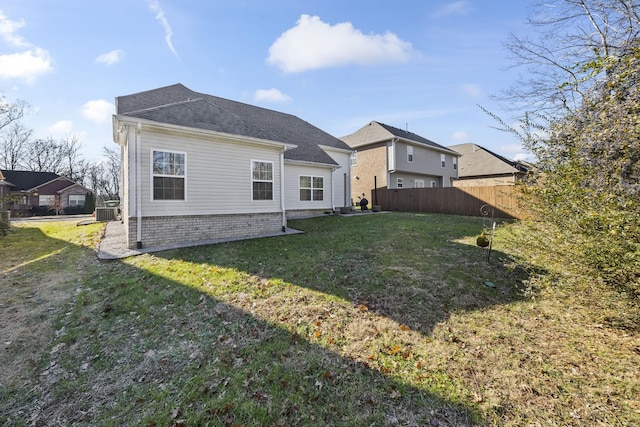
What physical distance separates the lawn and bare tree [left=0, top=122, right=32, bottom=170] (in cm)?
5019

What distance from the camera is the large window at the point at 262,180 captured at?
33.1 feet

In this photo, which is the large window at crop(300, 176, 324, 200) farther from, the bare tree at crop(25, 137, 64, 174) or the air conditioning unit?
the bare tree at crop(25, 137, 64, 174)

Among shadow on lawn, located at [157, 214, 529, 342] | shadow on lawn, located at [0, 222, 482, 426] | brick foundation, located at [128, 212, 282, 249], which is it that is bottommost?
shadow on lawn, located at [0, 222, 482, 426]

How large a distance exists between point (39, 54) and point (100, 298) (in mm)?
10971

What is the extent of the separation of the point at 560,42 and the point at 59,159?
197 feet

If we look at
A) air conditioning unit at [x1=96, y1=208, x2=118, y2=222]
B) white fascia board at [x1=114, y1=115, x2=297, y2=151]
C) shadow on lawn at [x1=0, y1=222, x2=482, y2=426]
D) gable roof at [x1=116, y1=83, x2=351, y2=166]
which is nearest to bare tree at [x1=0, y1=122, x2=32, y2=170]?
air conditioning unit at [x1=96, y1=208, x2=118, y2=222]

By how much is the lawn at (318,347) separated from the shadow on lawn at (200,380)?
2 centimetres

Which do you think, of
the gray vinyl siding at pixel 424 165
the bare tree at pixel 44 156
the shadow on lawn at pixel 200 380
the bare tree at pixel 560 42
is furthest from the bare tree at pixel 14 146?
the bare tree at pixel 560 42

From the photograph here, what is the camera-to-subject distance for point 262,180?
1027cm

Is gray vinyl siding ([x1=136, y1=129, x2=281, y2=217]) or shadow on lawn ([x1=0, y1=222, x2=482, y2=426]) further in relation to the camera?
gray vinyl siding ([x1=136, y1=129, x2=281, y2=217])

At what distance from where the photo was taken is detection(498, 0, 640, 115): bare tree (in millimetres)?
8344

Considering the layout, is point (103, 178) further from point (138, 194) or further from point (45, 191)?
point (138, 194)

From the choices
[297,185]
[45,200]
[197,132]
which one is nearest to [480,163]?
[297,185]

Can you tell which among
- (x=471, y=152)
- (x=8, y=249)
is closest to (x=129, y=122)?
(x=8, y=249)
